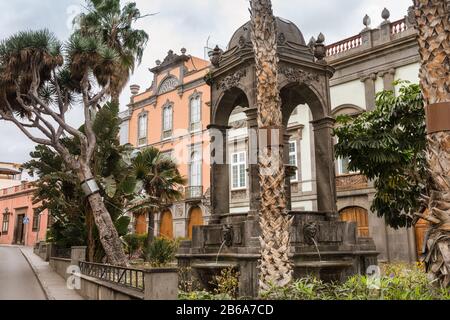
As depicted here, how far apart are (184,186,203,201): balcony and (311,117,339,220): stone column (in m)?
17.8

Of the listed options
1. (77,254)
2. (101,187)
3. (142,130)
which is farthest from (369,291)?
(142,130)

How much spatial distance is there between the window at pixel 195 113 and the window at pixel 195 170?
1.76 meters

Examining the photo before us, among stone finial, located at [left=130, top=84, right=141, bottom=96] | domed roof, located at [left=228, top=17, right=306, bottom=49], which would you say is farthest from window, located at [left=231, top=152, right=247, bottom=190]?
domed roof, located at [left=228, top=17, right=306, bottom=49]

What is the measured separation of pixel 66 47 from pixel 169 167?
7911 mm

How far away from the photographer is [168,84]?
33.2 meters

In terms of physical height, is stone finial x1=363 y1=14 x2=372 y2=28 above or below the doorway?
above

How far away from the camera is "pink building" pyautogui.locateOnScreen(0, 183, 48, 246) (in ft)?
134

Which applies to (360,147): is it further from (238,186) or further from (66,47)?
(238,186)

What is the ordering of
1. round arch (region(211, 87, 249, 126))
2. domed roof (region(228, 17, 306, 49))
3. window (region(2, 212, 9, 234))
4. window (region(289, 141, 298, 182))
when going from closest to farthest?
domed roof (region(228, 17, 306, 49)) → round arch (region(211, 87, 249, 126)) → window (region(289, 141, 298, 182)) → window (region(2, 212, 9, 234))

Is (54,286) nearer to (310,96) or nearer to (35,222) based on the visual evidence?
(310,96)

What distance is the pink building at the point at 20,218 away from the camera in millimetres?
40906

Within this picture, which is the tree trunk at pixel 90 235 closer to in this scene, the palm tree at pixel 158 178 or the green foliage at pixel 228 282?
the palm tree at pixel 158 178

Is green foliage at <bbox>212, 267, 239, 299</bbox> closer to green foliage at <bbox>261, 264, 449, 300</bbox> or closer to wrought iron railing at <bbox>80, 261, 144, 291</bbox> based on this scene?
wrought iron railing at <bbox>80, 261, 144, 291</bbox>
